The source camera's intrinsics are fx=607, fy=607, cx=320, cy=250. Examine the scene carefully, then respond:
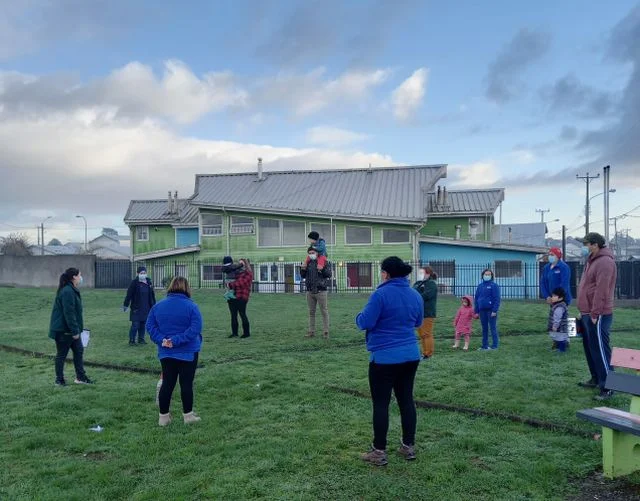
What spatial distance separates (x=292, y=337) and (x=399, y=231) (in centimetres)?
2220

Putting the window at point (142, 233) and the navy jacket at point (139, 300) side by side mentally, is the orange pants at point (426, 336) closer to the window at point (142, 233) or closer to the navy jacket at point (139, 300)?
the navy jacket at point (139, 300)

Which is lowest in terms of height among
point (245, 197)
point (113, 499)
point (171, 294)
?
point (113, 499)

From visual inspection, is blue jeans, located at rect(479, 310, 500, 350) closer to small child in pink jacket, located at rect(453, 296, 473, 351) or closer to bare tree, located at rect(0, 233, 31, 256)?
small child in pink jacket, located at rect(453, 296, 473, 351)

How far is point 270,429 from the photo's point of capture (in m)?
6.60

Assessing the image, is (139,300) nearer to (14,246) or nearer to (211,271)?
(211,271)

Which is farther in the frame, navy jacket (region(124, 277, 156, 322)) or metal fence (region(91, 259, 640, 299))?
metal fence (region(91, 259, 640, 299))

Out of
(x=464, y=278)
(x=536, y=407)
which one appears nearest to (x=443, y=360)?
(x=536, y=407)

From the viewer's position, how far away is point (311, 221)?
35.8m

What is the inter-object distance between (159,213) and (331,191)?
52.2 feet

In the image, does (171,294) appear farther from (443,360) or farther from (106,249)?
(106,249)

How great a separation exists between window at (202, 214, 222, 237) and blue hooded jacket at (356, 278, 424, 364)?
32951 mm

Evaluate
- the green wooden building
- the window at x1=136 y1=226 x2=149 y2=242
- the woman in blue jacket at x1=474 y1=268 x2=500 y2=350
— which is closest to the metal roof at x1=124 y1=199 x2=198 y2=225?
the green wooden building

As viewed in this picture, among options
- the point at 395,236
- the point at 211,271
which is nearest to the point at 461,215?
the point at 395,236

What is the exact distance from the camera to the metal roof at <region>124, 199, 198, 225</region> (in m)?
45.4
